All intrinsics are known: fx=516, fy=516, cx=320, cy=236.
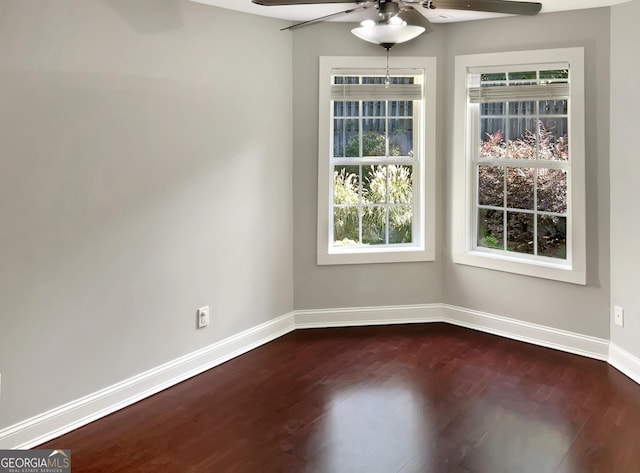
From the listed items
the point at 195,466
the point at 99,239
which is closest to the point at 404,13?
the point at 99,239

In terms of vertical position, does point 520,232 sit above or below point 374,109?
below

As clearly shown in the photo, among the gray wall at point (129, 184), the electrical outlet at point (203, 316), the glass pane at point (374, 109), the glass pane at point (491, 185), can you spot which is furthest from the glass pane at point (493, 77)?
the electrical outlet at point (203, 316)

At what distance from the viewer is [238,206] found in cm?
362

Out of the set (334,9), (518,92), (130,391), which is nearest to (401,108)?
(518,92)

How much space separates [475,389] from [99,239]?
2.33 meters

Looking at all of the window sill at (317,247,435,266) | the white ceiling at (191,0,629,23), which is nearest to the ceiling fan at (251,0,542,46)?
the white ceiling at (191,0,629,23)

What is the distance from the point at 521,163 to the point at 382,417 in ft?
7.33

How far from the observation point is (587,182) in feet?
11.6

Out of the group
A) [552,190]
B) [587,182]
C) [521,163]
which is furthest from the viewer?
[521,163]

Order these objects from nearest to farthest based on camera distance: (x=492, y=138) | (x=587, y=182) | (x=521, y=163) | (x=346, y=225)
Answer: (x=587, y=182) → (x=521, y=163) → (x=492, y=138) → (x=346, y=225)

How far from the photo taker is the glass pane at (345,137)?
4.13 meters

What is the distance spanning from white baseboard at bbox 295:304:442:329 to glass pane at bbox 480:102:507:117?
160cm

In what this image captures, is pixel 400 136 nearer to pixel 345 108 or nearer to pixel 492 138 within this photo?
pixel 345 108

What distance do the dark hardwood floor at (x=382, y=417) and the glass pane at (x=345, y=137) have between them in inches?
60.2
